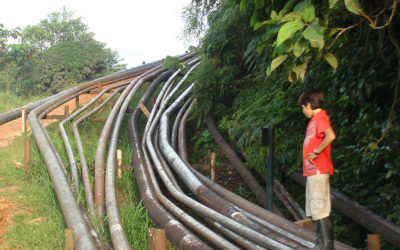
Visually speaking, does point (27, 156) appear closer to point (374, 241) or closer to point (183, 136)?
point (183, 136)

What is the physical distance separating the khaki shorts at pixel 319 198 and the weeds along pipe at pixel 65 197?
2.27 metres

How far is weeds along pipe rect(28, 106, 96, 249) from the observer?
14.4 feet

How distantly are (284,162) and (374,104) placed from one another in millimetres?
1402

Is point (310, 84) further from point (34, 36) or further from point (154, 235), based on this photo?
point (34, 36)

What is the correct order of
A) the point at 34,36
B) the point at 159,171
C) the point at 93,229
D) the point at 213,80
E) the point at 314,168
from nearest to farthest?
1. the point at 314,168
2. the point at 93,229
3. the point at 159,171
4. the point at 213,80
5. the point at 34,36

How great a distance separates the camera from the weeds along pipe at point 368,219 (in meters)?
3.50

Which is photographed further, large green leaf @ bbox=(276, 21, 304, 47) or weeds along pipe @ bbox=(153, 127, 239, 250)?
weeds along pipe @ bbox=(153, 127, 239, 250)

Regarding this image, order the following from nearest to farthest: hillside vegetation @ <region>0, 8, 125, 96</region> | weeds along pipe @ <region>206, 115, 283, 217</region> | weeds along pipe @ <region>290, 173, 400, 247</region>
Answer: weeds along pipe @ <region>290, 173, 400, 247</region> → weeds along pipe @ <region>206, 115, 283, 217</region> → hillside vegetation @ <region>0, 8, 125, 96</region>

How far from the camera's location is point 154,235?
342 centimetres

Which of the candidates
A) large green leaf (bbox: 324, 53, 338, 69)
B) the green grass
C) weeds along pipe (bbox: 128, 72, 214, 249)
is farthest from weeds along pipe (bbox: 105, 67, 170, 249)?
large green leaf (bbox: 324, 53, 338, 69)

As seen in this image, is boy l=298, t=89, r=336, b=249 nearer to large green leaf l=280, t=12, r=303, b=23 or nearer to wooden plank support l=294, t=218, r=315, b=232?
wooden plank support l=294, t=218, r=315, b=232

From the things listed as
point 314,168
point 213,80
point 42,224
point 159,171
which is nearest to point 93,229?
point 42,224

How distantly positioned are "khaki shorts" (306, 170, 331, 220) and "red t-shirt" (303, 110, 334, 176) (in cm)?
5

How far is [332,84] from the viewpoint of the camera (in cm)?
492
